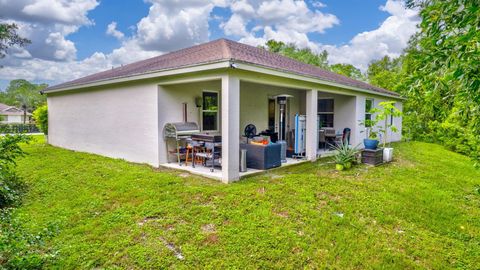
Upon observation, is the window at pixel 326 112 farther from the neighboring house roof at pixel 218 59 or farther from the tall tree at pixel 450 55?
the tall tree at pixel 450 55

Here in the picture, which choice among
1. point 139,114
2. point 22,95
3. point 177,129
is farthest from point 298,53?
point 22,95

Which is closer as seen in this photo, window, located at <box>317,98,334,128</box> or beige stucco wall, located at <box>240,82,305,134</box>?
beige stucco wall, located at <box>240,82,305,134</box>

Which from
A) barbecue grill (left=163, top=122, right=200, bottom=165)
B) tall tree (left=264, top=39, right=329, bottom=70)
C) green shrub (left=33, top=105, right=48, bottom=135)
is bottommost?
barbecue grill (left=163, top=122, right=200, bottom=165)

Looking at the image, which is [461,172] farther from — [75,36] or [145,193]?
[75,36]

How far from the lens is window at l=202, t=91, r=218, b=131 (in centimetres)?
920

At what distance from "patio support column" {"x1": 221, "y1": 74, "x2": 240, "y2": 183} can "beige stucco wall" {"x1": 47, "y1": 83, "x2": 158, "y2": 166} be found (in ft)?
8.30

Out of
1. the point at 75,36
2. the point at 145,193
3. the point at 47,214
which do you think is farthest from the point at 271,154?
the point at 75,36

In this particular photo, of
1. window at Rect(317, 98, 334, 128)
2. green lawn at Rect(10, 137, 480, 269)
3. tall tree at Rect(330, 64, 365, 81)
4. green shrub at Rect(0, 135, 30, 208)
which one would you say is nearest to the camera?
green lawn at Rect(10, 137, 480, 269)

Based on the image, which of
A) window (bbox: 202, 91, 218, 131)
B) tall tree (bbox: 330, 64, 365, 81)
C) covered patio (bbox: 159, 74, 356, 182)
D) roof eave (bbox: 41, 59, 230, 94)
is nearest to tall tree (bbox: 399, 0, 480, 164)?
roof eave (bbox: 41, 59, 230, 94)

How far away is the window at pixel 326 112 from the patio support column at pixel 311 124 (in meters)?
3.98

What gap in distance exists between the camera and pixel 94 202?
5.45m

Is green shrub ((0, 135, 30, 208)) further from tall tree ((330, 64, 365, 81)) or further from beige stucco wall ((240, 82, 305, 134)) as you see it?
tall tree ((330, 64, 365, 81))

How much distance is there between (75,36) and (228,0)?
10426mm

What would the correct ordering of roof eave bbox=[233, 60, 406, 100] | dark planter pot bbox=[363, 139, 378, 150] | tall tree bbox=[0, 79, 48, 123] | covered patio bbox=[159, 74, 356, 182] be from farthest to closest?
tall tree bbox=[0, 79, 48, 123]
dark planter pot bbox=[363, 139, 378, 150]
covered patio bbox=[159, 74, 356, 182]
roof eave bbox=[233, 60, 406, 100]
